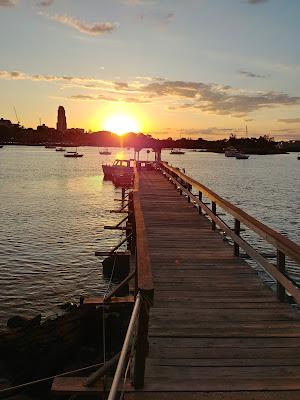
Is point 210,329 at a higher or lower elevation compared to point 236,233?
lower

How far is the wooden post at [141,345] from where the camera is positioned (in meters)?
4.36

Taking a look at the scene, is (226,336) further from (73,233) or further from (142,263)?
(73,233)

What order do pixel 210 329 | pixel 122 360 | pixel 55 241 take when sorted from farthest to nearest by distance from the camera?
pixel 55 241
pixel 210 329
pixel 122 360

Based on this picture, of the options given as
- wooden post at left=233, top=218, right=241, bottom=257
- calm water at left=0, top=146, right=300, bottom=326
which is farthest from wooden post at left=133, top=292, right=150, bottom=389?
calm water at left=0, top=146, right=300, bottom=326

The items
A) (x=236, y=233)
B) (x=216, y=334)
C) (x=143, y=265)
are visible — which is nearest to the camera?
(x=143, y=265)

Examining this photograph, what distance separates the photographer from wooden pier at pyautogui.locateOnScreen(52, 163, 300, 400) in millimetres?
4445

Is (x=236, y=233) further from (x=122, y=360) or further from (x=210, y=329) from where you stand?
(x=122, y=360)

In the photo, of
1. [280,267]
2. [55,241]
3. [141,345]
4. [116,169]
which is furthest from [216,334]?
[116,169]

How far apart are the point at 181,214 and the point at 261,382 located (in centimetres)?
A: 1137

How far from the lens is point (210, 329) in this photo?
5.97 metres

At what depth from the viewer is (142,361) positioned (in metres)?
4.50

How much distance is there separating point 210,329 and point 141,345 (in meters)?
1.87

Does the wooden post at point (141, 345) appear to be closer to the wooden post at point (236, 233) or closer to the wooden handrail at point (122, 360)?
the wooden handrail at point (122, 360)

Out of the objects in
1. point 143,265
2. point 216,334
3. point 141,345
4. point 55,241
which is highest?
point 143,265
